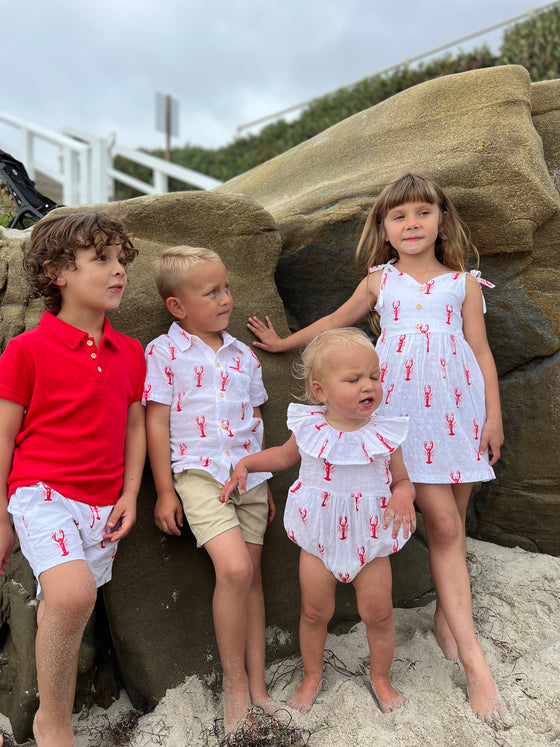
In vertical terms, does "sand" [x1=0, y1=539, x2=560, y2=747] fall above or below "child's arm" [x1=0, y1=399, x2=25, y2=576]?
below

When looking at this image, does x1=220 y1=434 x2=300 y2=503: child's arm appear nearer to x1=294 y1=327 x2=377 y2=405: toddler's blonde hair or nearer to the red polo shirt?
x1=294 y1=327 x2=377 y2=405: toddler's blonde hair

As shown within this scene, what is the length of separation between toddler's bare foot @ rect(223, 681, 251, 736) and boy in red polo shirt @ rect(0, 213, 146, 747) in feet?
1.58

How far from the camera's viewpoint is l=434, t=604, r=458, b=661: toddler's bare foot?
242cm

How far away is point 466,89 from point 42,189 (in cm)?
773

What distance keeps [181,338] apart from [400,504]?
3.24 ft

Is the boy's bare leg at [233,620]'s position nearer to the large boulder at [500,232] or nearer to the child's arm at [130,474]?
the child's arm at [130,474]

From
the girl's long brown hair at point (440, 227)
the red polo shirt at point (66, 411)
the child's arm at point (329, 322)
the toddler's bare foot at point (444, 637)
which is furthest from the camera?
the child's arm at point (329, 322)

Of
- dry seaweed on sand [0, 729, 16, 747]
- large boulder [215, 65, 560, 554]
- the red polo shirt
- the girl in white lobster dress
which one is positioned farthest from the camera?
large boulder [215, 65, 560, 554]

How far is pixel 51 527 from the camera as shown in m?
1.91

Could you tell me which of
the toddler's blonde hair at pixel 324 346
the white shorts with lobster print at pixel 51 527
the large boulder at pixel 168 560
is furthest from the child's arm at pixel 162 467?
the toddler's blonde hair at pixel 324 346

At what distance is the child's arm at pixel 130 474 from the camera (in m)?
2.10

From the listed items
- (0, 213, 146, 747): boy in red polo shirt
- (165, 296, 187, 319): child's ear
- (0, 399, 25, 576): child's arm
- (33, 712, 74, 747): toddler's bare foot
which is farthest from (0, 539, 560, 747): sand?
(165, 296, 187, 319): child's ear

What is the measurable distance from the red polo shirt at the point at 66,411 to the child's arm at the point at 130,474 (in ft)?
0.11

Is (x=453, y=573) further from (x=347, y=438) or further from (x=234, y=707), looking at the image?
(x=234, y=707)
